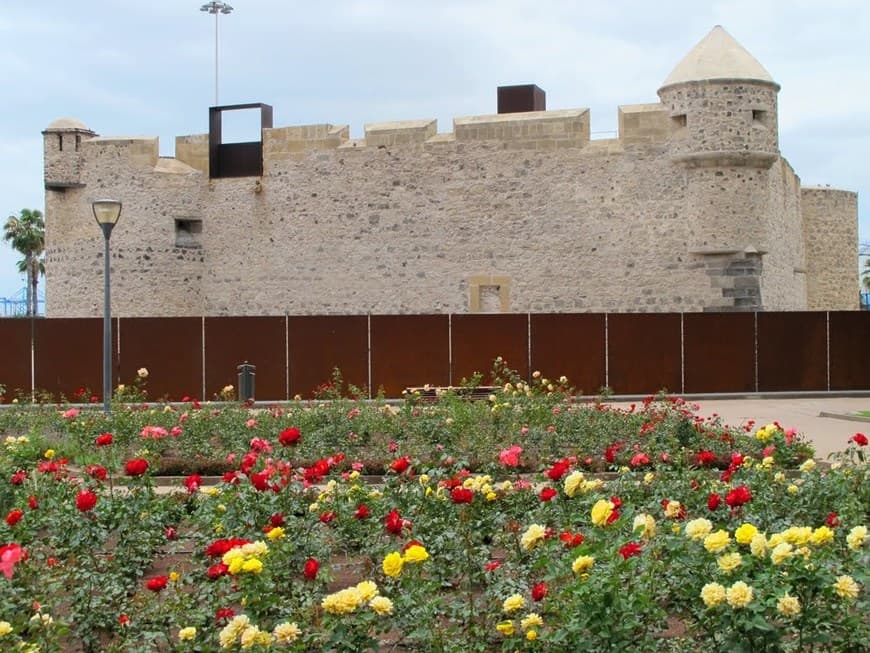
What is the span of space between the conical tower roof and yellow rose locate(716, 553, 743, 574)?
18997 millimetres

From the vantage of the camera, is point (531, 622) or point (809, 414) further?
point (809, 414)

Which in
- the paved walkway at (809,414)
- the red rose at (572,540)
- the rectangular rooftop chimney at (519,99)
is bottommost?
the paved walkway at (809,414)

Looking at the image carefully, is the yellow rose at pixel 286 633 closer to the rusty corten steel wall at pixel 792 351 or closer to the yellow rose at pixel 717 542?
the yellow rose at pixel 717 542

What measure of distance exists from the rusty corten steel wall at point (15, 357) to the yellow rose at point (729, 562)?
18265 millimetres

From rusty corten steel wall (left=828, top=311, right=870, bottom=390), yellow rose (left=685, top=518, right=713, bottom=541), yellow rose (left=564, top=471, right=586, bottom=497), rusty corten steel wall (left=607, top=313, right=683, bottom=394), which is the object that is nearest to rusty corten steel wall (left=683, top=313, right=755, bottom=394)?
rusty corten steel wall (left=607, top=313, right=683, bottom=394)

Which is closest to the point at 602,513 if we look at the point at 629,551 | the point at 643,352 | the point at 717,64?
the point at 629,551

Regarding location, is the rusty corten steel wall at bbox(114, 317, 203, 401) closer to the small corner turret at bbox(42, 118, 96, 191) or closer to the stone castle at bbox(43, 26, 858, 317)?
the stone castle at bbox(43, 26, 858, 317)

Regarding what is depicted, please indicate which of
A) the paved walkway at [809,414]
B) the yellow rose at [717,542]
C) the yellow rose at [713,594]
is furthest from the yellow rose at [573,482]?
the paved walkway at [809,414]

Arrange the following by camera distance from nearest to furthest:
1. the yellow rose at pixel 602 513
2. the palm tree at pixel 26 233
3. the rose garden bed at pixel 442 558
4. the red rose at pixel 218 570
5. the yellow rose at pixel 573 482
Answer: the rose garden bed at pixel 442 558 → the yellow rose at pixel 602 513 → the red rose at pixel 218 570 → the yellow rose at pixel 573 482 → the palm tree at pixel 26 233

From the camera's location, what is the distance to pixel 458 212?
78.6ft

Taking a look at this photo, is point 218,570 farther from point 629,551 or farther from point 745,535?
point 745,535

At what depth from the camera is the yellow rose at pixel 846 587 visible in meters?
4.14

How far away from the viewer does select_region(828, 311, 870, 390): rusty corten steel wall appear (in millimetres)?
21562

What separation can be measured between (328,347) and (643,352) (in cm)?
591
